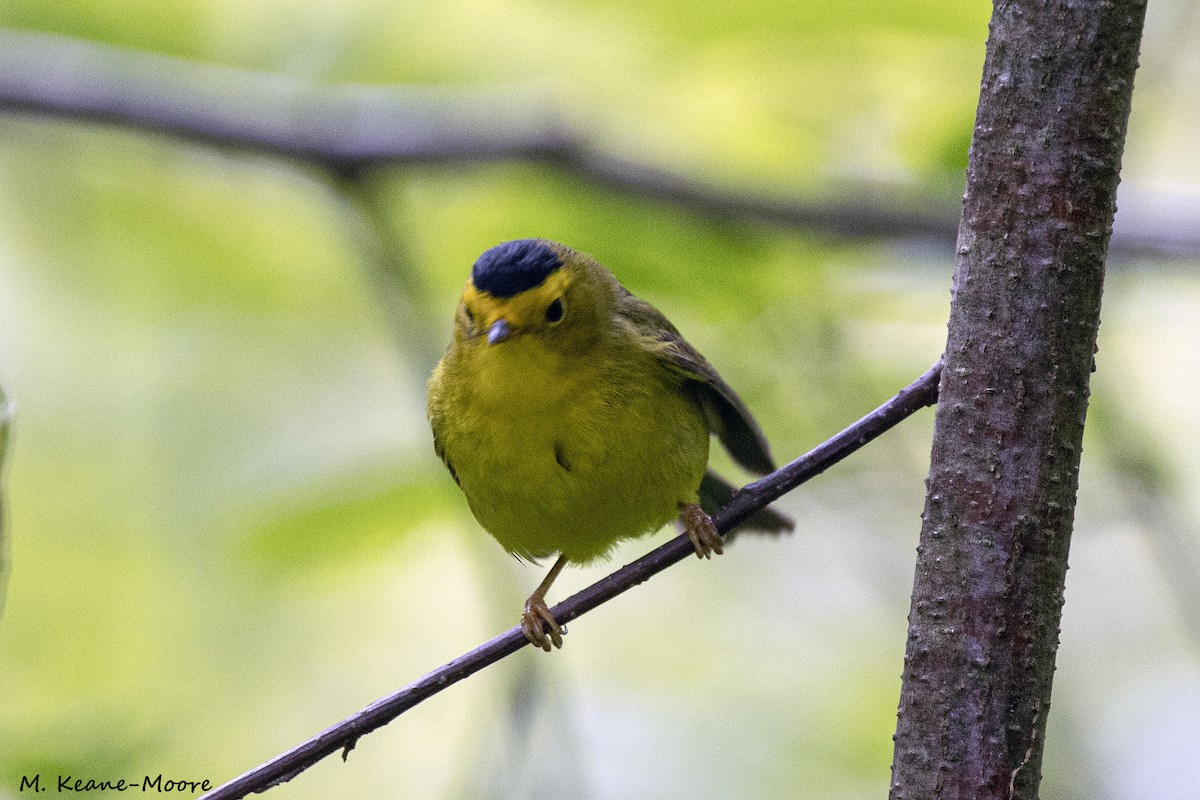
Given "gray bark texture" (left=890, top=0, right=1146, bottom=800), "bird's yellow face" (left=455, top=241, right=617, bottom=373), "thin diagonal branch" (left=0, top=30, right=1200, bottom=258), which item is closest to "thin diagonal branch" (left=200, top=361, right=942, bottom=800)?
"gray bark texture" (left=890, top=0, right=1146, bottom=800)

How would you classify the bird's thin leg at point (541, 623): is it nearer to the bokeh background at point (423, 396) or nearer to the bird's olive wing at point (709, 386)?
the bokeh background at point (423, 396)

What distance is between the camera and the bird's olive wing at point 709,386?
449 centimetres

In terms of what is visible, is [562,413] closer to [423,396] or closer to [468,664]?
[468,664]

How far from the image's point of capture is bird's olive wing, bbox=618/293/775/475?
4.49 meters

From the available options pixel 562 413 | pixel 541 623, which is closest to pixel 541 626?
pixel 541 623

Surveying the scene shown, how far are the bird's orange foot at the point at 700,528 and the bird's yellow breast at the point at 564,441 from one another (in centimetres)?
9

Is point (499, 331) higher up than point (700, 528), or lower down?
higher up

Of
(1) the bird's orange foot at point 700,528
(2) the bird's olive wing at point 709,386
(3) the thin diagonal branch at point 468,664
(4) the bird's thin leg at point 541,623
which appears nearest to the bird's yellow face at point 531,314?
(2) the bird's olive wing at point 709,386

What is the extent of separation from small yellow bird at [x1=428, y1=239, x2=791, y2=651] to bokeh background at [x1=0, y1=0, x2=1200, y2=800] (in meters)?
1.06

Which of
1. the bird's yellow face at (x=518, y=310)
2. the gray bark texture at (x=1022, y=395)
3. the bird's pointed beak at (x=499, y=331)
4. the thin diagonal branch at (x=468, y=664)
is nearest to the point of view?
the gray bark texture at (x=1022, y=395)

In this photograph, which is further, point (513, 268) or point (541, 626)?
point (541, 626)

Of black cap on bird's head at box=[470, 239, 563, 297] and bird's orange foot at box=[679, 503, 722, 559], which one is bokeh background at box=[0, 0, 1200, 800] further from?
black cap on bird's head at box=[470, 239, 563, 297]

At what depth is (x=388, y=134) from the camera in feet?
18.8

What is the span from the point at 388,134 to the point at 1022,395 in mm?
3906
